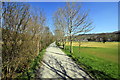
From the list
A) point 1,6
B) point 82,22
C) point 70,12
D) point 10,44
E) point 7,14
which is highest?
point 70,12

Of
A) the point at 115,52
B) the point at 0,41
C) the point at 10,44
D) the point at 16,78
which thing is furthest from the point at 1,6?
the point at 115,52

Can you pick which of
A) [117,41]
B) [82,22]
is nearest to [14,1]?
[117,41]

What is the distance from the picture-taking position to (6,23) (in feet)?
9.01

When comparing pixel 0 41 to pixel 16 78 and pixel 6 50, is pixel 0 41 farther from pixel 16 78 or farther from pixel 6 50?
pixel 16 78

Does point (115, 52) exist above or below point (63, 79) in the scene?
above

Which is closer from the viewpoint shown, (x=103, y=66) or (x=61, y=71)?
(x=61, y=71)

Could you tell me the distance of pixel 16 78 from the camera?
3.49 metres

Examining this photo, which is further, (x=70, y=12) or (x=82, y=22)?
(x=70, y=12)

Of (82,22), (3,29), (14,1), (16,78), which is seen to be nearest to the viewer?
(3,29)

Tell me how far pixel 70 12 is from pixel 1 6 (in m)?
8.83

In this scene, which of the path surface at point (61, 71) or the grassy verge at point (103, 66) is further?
the path surface at point (61, 71)

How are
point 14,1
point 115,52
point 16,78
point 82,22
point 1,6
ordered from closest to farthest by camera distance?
point 1,6 → point 14,1 → point 115,52 → point 16,78 → point 82,22

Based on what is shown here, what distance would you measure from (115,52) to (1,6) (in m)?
4.87

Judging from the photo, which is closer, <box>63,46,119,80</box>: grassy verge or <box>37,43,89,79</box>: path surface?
<box>63,46,119,80</box>: grassy verge
